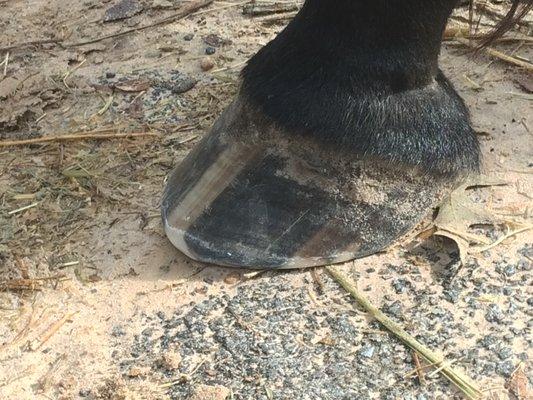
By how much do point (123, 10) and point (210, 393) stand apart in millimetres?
2085

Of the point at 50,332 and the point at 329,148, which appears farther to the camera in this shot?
the point at 50,332

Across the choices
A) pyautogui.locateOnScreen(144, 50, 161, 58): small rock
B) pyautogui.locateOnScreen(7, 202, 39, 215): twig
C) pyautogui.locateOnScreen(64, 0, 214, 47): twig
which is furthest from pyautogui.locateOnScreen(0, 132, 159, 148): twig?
pyautogui.locateOnScreen(64, 0, 214, 47): twig

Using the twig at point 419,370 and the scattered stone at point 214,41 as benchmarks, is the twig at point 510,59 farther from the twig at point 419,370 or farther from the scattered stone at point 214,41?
the twig at point 419,370

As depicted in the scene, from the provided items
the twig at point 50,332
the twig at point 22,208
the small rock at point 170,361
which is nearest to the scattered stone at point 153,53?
the twig at point 22,208

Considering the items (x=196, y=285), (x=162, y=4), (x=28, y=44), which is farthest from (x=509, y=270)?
(x=28, y=44)

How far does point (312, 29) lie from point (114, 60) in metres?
1.52

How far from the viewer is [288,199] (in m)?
2.00

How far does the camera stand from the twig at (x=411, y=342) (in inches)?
70.0

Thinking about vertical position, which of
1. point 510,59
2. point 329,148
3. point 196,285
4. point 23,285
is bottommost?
point 23,285

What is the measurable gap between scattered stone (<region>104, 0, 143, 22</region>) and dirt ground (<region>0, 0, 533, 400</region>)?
56 cm

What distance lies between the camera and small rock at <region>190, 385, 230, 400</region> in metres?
1.84

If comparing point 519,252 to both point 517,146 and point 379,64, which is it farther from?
point 379,64

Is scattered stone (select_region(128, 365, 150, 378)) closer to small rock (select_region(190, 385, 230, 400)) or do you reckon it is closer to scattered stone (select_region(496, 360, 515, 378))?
small rock (select_region(190, 385, 230, 400))

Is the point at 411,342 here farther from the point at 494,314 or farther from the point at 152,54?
the point at 152,54
